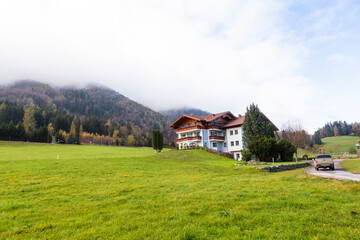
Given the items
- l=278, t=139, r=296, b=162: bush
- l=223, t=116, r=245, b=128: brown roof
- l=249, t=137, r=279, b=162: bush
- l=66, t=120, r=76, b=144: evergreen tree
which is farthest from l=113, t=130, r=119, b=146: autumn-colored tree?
l=249, t=137, r=279, b=162: bush

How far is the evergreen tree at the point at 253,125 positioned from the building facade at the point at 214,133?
410 inches

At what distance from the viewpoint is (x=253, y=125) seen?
4772 cm

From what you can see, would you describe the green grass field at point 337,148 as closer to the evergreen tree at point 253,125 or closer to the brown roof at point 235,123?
the brown roof at point 235,123

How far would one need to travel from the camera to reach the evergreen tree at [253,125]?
47375 millimetres

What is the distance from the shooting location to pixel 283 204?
8.28 metres

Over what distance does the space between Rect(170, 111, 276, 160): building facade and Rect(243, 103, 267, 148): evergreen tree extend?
34.2ft

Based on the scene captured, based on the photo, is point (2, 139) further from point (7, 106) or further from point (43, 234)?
point (43, 234)

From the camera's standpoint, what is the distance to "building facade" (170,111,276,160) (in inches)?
2384

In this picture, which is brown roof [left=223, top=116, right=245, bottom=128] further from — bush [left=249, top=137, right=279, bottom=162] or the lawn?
the lawn

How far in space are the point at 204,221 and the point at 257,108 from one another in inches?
1792

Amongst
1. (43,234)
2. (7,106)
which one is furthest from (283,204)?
(7,106)

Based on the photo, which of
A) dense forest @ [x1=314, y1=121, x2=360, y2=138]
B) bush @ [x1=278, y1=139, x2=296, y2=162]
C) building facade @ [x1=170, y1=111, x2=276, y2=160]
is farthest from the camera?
dense forest @ [x1=314, y1=121, x2=360, y2=138]

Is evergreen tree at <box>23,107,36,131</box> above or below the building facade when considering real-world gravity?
above

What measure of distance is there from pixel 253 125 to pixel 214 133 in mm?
16857
